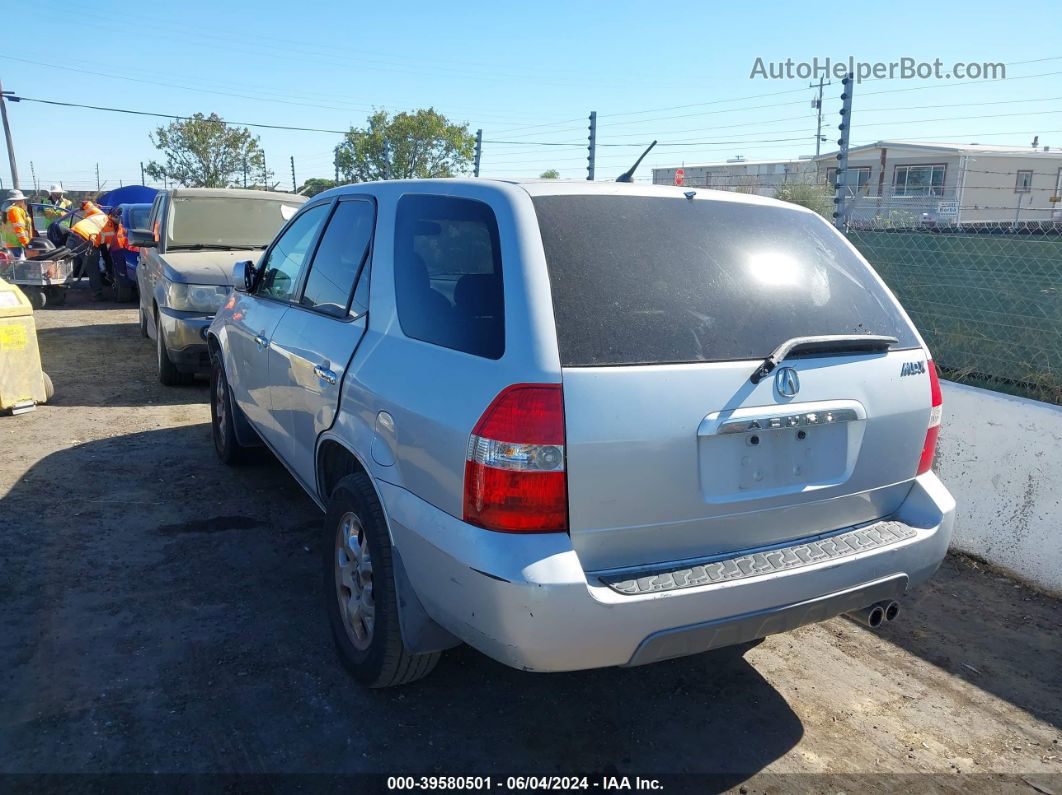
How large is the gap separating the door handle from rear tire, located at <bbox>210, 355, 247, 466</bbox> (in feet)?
6.76

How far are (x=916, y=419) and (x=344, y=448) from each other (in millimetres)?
2100

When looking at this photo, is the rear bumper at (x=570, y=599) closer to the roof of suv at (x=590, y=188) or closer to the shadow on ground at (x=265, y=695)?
the shadow on ground at (x=265, y=695)

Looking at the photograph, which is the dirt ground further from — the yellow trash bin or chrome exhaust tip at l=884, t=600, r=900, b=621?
the yellow trash bin

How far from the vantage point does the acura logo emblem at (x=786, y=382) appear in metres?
2.62

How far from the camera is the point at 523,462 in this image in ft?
7.71

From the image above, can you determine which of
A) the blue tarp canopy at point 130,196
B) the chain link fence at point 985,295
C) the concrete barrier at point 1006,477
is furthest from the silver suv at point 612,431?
the blue tarp canopy at point 130,196

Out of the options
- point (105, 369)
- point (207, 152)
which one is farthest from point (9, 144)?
point (105, 369)

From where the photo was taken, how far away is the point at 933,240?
22.0 feet

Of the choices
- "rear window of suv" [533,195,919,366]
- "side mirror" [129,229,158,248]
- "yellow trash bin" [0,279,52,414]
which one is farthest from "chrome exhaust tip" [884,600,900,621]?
"side mirror" [129,229,158,248]

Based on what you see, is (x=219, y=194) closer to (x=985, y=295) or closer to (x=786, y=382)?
(x=985, y=295)

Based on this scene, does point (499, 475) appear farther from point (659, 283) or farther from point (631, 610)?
point (659, 283)

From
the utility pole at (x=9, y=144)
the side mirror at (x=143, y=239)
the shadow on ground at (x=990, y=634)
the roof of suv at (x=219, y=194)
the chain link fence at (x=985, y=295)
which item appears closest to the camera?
the shadow on ground at (x=990, y=634)

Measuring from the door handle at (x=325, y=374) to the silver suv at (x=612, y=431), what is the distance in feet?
0.05

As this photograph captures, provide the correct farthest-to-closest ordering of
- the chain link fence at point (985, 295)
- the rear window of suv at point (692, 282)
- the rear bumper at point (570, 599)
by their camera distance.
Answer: the chain link fence at point (985, 295) → the rear window of suv at point (692, 282) → the rear bumper at point (570, 599)
